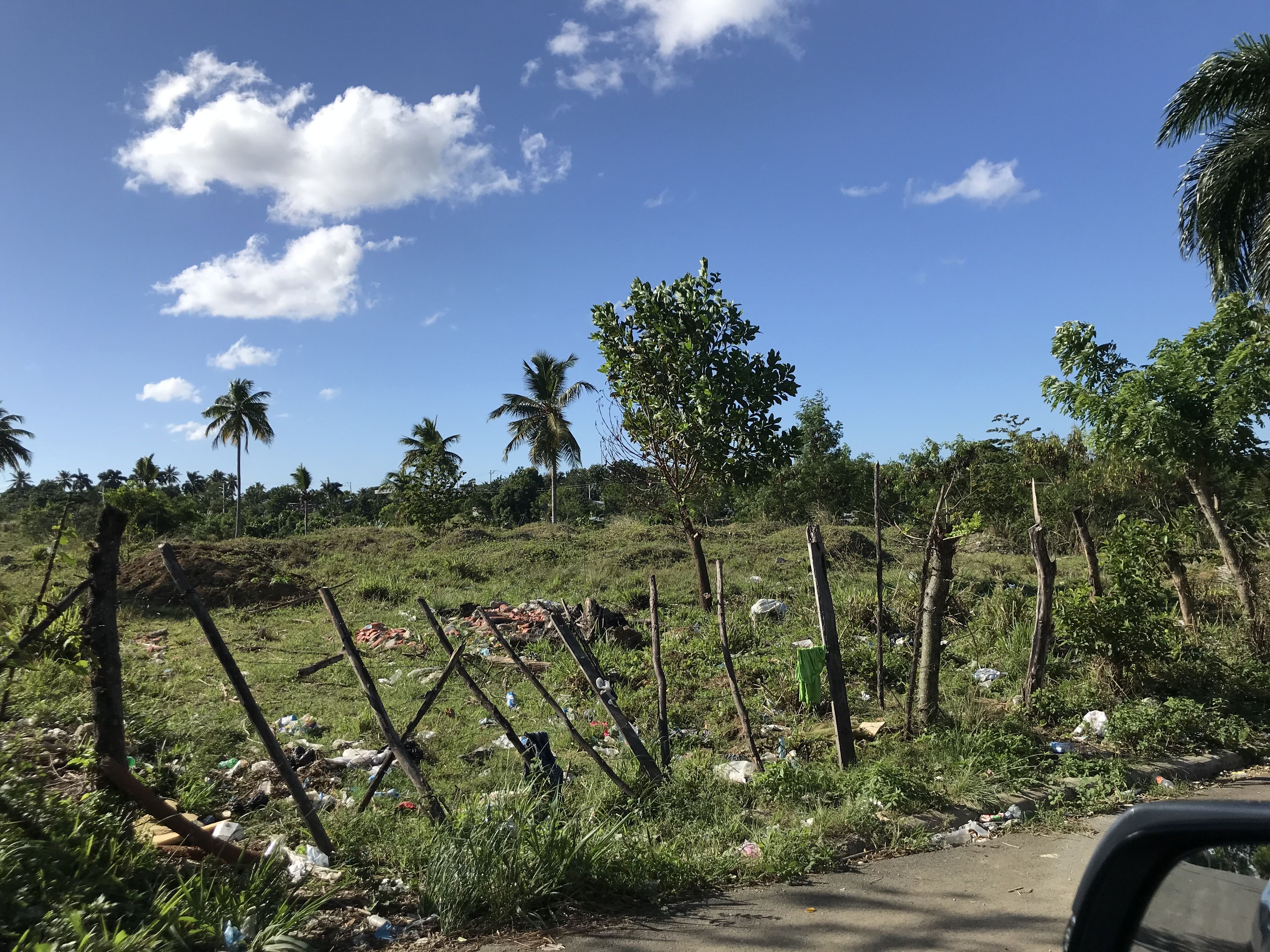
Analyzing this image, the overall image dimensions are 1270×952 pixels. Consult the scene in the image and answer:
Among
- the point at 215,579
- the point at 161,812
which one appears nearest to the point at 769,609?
the point at 161,812

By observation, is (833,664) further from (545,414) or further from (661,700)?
(545,414)

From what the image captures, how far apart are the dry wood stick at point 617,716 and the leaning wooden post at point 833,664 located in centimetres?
141

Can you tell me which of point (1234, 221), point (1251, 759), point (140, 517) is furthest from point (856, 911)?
point (140, 517)

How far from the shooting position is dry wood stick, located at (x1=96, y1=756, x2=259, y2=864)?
3904 millimetres

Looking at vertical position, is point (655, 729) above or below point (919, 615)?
below

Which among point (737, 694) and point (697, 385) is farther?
point (697, 385)

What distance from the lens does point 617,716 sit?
5.36m

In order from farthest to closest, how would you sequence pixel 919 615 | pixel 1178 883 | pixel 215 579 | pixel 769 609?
pixel 215 579
pixel 769 609
pixel 919 615
pixel 1178 883

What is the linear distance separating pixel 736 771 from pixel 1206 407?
7.13 meters

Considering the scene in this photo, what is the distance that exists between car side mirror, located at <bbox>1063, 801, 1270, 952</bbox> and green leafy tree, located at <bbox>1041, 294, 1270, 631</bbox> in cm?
897

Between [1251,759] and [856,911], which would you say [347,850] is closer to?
[856,911]

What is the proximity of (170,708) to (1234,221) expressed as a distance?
16.3 m

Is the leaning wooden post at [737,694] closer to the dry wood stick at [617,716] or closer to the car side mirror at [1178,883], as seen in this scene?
the dry wood stick at [617,716]

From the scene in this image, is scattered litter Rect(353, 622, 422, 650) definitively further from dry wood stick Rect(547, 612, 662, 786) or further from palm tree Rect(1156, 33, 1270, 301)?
palm tree Rect(1156, 33, 1270, 301)
